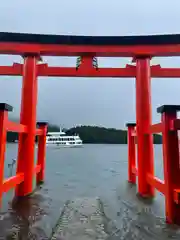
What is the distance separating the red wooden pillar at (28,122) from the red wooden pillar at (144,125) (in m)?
1.68

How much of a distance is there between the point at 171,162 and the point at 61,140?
34272 mm

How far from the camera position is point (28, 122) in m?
3.65

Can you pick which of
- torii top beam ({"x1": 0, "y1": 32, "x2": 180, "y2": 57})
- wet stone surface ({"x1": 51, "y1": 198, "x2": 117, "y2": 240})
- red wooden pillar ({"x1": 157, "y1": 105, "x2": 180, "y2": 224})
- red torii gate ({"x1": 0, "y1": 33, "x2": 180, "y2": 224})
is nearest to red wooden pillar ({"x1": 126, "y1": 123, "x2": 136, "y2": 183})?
red torii gate ({"x1": 0, "y1": 33, "x2": 180, "y2": 224})

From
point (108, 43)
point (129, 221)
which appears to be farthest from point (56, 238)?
point (108, 43)

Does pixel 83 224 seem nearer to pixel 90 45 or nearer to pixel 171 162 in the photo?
pixel 171 162

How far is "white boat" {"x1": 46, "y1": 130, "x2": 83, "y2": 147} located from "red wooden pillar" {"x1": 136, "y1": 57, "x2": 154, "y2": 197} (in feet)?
105

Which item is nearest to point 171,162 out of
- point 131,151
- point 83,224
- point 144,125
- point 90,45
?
point 83,224

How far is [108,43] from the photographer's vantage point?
3.82 meters

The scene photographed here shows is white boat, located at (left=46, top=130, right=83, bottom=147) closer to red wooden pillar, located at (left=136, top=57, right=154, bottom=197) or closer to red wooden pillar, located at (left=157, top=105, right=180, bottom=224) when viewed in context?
red wooden pillar, located at (left=136, top=57, right=154, bottom=197)

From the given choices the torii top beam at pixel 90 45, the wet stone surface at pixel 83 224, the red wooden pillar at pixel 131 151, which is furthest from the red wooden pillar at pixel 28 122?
the red wooden pillar at pixel 131 151

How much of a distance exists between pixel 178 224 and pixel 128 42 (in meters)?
2.75

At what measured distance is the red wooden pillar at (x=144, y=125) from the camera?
3.53 m

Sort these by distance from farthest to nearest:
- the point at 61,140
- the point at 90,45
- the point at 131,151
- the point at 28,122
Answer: the point at 61,140
the point at 131,151
the point at 90,45
the point at 28,122

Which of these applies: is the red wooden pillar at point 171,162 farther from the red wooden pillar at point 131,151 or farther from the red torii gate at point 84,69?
the red wooden pillar at point 131,151
